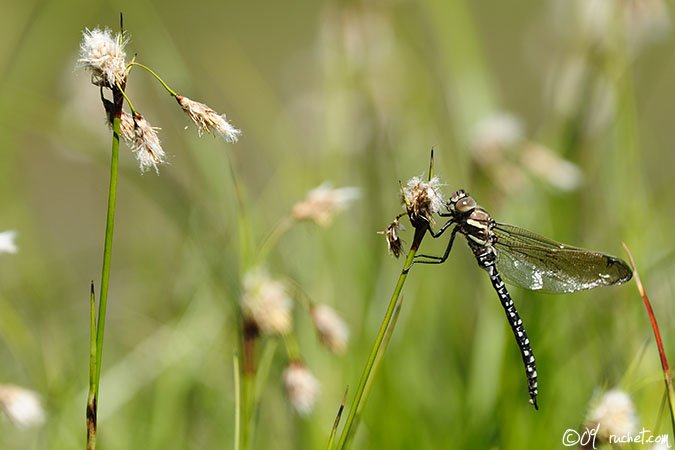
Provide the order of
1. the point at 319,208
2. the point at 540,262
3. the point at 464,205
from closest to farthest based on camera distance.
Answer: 1. the point at 319,208
2. the point at 464,205
3. the point at 540,262

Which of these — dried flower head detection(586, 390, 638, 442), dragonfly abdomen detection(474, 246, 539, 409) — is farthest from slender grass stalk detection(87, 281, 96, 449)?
dragonfly abdomen detection(474, 246, 539, 409)

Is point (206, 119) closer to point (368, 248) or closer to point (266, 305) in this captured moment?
point (266, 305)

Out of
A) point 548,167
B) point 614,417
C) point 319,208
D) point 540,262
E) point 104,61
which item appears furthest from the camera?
point 548,167

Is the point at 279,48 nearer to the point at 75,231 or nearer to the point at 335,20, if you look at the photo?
the point at 75,231

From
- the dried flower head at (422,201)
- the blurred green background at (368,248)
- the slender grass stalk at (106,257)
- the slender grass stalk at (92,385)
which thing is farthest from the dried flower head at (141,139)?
the blurred green background at (368,248)

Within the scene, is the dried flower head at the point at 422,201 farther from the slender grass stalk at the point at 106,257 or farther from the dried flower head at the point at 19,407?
the dried flower head at the point at 19,407

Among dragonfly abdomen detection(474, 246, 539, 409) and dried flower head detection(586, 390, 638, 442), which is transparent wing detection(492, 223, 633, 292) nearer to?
dragonfly abdomen detection(474, 246, 539, 409)

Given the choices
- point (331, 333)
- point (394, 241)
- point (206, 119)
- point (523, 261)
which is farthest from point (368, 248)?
point (206, 119)
